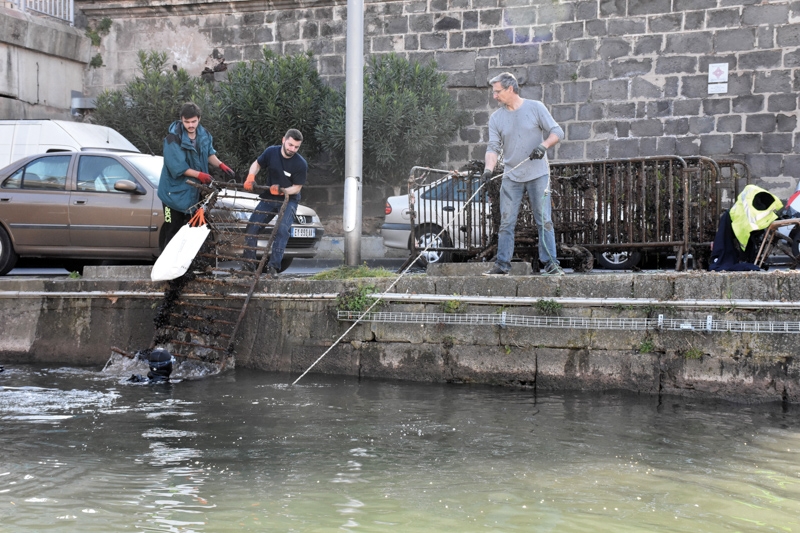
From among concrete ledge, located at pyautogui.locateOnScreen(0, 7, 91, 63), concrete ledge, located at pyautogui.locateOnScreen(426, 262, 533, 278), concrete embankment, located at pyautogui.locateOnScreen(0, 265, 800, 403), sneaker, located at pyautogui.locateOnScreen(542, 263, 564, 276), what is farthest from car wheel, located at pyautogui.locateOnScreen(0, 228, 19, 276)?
concrete ledge, located at pyautogui.locateOnScreen(0, 7, 91, 63)

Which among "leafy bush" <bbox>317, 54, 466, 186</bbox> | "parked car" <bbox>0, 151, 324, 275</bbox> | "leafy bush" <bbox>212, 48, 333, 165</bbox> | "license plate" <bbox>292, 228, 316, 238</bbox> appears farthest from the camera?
"leafy bush" <bbox>212, 48, 333, 165</bbox>

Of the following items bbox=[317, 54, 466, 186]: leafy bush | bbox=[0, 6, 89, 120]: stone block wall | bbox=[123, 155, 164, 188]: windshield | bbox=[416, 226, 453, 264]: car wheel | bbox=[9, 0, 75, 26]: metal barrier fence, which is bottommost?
bbox=[416, 226, 453, 264]: car wheel

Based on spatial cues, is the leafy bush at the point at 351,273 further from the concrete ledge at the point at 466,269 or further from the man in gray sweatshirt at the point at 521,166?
the man in gray sweatshirt at the point at 521,166

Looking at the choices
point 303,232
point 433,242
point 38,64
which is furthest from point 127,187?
point 38,64

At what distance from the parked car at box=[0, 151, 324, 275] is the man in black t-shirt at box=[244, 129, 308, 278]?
115 cm

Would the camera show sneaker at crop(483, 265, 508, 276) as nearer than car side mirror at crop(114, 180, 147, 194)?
Yes

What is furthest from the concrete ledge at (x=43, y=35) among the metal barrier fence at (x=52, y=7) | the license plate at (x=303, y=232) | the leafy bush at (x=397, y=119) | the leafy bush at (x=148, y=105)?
the license plate at (x=303, y=232)

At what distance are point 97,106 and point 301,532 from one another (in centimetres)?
1679

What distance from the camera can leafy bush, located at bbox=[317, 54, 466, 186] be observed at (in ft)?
57.5

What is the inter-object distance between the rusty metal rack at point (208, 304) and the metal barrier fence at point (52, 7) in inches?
497

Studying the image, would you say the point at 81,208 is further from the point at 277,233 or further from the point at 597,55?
the point at 597,55

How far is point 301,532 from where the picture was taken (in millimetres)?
4391

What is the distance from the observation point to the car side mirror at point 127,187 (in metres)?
10.8

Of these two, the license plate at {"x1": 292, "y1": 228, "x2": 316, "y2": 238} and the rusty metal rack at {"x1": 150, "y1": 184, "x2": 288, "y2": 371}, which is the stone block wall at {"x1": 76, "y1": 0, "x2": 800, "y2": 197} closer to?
the license plate at {"x1": 292, "y1": 228, "x2": 316, "y2": 238}
